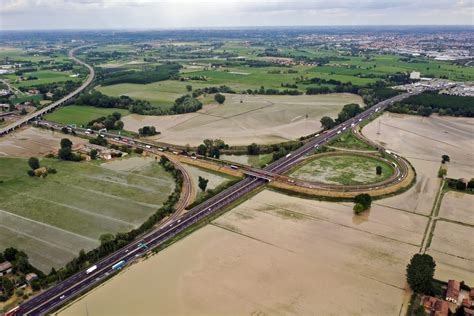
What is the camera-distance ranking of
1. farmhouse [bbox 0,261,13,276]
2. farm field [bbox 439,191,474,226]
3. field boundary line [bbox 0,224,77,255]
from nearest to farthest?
farmhouse [bbox 0,261,13,276] → field boundary line [bbox 0,224,77,255] → farm field [bbox 439,191,474,226]

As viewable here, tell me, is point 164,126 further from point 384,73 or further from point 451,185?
point 384,73

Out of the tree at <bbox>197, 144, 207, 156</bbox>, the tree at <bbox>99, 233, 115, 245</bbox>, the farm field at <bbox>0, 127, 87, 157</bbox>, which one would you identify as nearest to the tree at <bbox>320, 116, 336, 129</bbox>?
the tree at <bbox>197, 144, 207, 156</bbox>

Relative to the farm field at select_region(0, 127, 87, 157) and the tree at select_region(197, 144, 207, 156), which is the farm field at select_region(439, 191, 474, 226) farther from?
the farm field at select_region(0, 127, 87, 157)

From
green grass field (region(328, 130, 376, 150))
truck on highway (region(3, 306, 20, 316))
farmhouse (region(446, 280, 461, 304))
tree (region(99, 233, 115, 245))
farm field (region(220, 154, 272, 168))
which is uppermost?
green grass field (region(328, 130, 376, 150))

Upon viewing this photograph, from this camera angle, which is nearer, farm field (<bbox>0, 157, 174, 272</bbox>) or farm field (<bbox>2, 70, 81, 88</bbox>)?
farm field (<bbox>0, 157, 174, 272</bbox>)

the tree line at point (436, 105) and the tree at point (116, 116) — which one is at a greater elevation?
the tree line at point (436, 105)

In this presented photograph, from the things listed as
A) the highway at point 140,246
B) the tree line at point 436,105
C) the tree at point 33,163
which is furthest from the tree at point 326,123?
the tree at point 33,163

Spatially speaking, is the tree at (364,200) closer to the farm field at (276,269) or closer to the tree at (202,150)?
the farm field at (276,269)
